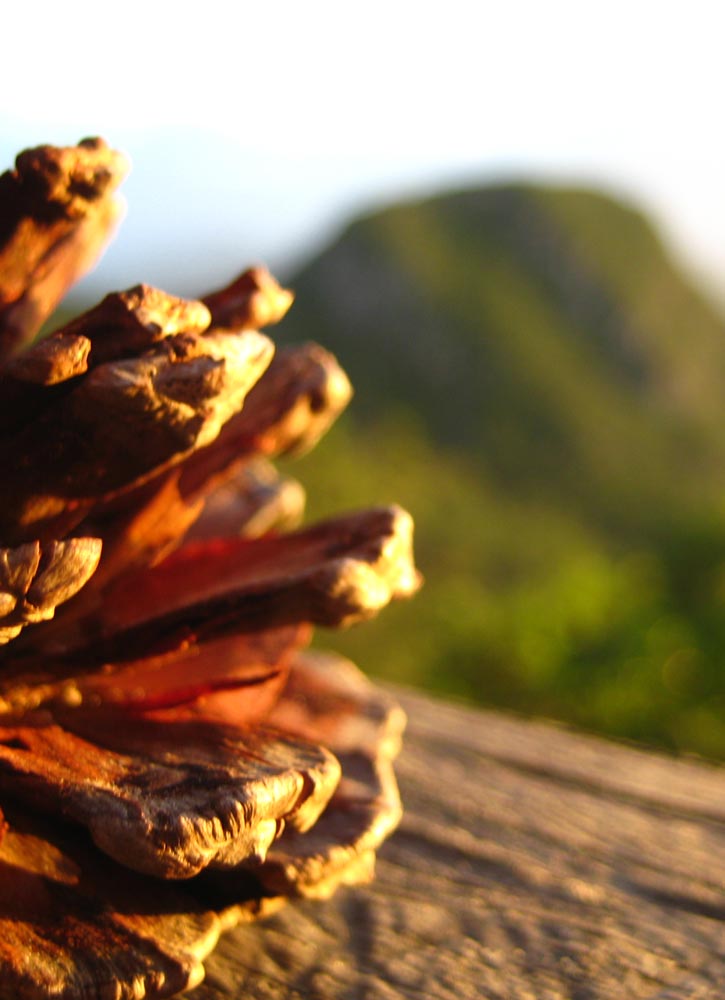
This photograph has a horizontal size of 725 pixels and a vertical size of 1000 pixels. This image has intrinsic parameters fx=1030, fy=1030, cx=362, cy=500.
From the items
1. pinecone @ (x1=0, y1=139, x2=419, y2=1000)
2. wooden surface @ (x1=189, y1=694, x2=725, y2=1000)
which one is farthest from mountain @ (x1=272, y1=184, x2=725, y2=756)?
pinecone @ (x1=0, y1=139, x2=419, y2=1000)

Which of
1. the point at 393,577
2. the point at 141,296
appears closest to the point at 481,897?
the point at 393,577

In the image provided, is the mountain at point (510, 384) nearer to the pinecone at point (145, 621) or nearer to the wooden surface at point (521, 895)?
the wooden surface at point (521, 895)

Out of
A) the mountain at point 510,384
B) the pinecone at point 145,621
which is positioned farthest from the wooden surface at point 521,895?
the mountain at point 510,384

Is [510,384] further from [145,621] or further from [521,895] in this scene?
[145,621]

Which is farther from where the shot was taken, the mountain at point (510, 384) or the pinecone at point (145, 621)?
the mountain at point (510, 384)

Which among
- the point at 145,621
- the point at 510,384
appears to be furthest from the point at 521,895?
the point at 510,384

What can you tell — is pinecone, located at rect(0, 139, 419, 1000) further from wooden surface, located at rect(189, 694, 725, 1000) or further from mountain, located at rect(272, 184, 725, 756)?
mountain, located at rect(272, 184, 725, 756)

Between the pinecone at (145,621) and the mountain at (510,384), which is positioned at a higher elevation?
the pinecone at (145,621)
